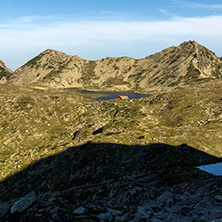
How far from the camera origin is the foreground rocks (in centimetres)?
2909

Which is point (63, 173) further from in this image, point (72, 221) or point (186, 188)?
point (72, 221)

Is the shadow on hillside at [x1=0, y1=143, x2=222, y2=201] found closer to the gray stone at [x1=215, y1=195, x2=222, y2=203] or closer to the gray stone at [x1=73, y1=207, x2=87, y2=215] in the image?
the gray stone at [x1=215, y1=195, x2=222, y2=203]

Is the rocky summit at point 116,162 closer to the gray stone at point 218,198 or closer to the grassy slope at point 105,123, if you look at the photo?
the gray stone at point 218,198

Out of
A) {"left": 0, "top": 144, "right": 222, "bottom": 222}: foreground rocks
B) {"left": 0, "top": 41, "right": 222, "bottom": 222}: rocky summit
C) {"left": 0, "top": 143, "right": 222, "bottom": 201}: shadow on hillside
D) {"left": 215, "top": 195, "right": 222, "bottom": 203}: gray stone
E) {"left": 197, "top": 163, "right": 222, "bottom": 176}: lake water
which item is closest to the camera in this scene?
{"left": 0, "top": 144, "right": 222, "bottom": 222}: foreground rocks

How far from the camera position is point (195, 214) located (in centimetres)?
2967

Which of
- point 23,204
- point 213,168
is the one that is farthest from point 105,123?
point 23,204

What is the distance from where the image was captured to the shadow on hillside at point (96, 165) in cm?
Answer: 6650

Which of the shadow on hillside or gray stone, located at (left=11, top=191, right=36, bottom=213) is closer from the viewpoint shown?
gray stone, located at (left=11, top=191, right=36, bottom=213)

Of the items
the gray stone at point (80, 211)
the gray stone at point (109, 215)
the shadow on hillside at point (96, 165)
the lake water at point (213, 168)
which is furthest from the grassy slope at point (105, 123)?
the gray stone at point (80, 211)

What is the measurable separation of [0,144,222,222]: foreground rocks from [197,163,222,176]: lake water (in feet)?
8.58

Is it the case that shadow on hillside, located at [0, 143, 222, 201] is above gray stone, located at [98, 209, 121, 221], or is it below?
below

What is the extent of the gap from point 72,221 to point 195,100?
125 meters

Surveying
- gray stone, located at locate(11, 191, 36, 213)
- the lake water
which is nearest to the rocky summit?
gray stone, located at locate(11, 191, 36, 213)

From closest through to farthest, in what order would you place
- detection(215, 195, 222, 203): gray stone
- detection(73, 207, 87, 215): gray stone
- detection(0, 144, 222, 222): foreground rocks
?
detection(0, 144, 222, 222): foreground rocks
detection(73, 207, 87, 215): gray stone
detection(215, 195, 222, 203): gray stone
